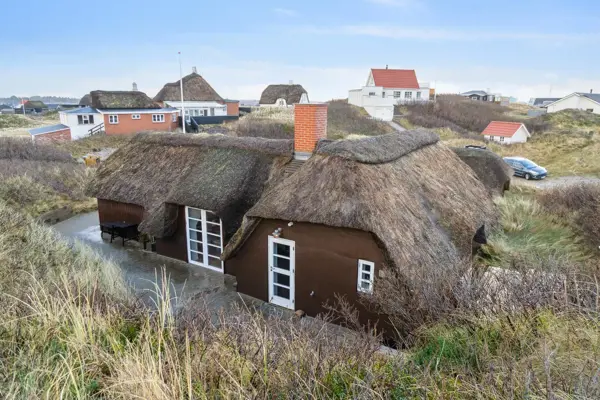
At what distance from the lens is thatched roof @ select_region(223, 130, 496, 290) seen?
801cm

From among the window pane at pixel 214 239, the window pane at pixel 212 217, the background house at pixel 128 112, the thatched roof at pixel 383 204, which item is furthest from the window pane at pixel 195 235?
the background house at pixel 128 112

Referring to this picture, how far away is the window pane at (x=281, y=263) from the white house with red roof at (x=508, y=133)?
123 feet

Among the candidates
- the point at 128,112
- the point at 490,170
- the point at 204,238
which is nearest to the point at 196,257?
the point at 204,238

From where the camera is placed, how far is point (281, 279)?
31.8ft

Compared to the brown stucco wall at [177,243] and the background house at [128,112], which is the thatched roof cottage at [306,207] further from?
the background house at [128,112]

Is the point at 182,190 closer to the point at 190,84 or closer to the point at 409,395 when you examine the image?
the point at 409,395

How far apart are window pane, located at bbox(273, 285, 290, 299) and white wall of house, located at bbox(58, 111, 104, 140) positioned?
3413 centimetres

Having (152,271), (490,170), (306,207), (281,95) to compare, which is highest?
(281,95)

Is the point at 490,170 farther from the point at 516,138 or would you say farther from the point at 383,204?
the point at 516,138

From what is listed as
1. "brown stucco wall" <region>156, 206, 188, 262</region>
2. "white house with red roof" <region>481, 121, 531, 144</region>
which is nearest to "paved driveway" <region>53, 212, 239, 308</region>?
"brown stucco wall" <region>156, 206, 188, 262</region>

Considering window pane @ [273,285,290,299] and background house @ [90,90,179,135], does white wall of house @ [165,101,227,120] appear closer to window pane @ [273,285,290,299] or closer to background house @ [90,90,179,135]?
background house @ [90,90,179,135]

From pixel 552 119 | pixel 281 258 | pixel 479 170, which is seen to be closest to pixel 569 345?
pixel 281 258

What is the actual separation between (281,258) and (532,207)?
429 inches

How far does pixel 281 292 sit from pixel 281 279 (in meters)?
0.35
